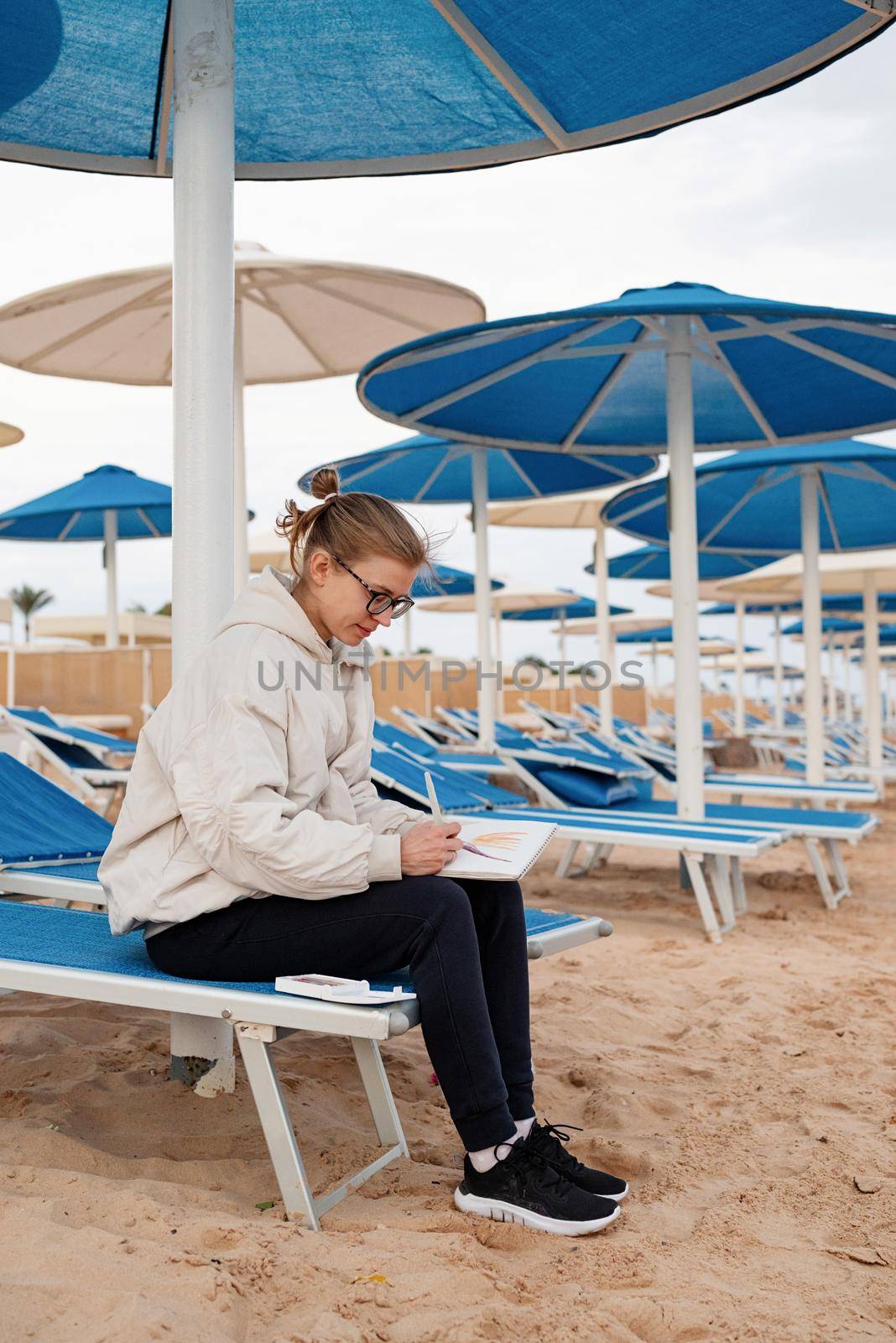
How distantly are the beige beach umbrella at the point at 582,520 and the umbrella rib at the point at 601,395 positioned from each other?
162 inches

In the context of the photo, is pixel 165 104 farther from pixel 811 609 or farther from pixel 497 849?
pixel 811 609

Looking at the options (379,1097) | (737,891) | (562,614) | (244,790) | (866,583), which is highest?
(562,614)

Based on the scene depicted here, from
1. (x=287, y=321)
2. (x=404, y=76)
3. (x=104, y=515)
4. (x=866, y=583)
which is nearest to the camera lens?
(x=404, y=76)

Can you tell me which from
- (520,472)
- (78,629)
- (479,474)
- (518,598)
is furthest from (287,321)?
(78,629)

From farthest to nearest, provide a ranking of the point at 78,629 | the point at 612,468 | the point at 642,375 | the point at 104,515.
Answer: the point at 78,629 → the point at 104,515 → the point at 612,468 → the point at 642,375

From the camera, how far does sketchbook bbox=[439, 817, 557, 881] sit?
215 cm

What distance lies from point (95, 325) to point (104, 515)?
6.66m

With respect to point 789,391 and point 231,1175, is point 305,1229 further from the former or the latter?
point 789,391

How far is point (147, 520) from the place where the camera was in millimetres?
13664

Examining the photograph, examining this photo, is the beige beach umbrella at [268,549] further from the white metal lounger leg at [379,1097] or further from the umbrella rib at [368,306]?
the white metal lounger leg at [379,1097]

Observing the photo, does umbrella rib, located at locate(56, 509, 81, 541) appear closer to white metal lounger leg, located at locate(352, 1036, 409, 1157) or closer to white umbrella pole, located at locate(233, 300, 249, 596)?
white umbrella pole, located at locate(233, 300, 249, 596)

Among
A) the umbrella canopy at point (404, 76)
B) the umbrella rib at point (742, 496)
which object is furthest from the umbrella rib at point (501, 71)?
the umbrella rib at point (742, 496)

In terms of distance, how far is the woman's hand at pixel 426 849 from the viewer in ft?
7.03

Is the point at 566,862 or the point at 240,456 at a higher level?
the point at 240,456
